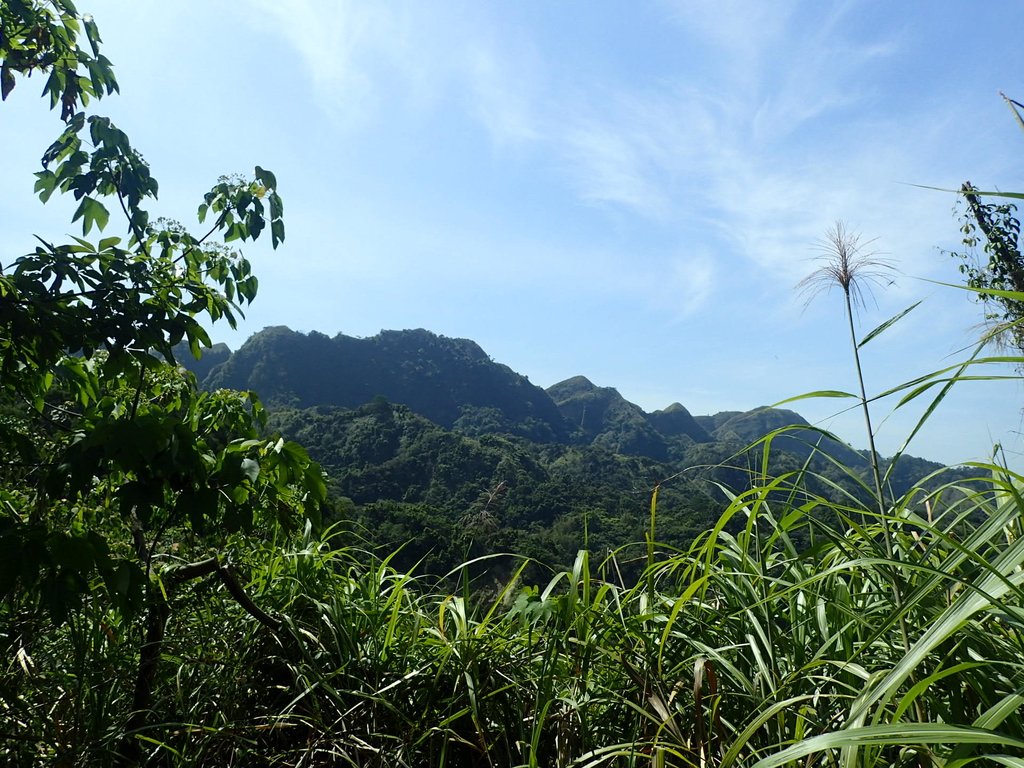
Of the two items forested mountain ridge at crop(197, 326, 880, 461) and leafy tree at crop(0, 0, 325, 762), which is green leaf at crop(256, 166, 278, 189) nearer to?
leafy tree at crop(0, 0, 325, 762)

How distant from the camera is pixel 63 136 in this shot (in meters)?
1.90

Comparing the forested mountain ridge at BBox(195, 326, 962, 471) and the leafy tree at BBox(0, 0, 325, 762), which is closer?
the leafy tree at BBox(0, 0, 325, 762)

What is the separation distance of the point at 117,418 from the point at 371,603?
682 millimetres

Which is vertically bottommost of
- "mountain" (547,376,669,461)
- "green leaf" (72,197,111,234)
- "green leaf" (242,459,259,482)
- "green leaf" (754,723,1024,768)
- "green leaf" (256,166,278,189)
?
"green leaf" (754,723,1024,768)

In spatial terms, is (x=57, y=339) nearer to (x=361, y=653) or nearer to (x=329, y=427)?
(x=361, y=653)

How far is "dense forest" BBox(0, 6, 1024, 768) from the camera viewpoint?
0.85 meters

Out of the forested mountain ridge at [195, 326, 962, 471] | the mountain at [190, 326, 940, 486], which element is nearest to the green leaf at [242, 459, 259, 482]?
the mountain at [190, 326, 940, 486]

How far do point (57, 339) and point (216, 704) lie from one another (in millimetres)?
858

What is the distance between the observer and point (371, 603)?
4.93 feet

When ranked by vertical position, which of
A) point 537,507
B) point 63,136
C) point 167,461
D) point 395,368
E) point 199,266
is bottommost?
point 537,507

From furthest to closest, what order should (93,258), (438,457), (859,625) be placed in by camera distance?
(438,457), (93,258), (859,625)

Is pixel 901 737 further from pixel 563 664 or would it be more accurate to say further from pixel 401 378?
pixel 401 378

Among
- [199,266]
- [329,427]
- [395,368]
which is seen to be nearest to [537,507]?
[329,427]

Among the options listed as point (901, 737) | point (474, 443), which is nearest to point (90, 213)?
point (901, 737)
